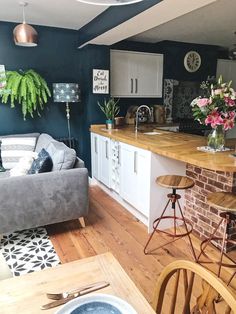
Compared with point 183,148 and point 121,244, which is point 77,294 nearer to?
point 121,244

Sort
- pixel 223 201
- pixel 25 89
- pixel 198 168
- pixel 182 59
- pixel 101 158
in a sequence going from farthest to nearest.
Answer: pixel 182 59
pixel 101 158
pixel 25 89
pixel 198 168
pixel 223 201

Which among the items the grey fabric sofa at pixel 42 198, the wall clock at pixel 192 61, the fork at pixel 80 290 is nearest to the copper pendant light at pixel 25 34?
the grey fabric sofa at pixel 42 198

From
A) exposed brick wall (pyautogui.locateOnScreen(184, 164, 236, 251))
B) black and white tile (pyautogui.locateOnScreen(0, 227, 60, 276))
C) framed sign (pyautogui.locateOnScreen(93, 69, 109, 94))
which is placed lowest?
black and white tile (pyautogui.locateOnScreen(0, 227, 60, 276))

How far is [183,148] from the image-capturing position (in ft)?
8.35

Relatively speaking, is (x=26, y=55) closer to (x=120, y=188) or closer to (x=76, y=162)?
(x=76, y=162)

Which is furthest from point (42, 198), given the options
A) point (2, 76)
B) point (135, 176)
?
point (2, 76)

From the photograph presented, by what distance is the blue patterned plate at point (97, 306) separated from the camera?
75cm

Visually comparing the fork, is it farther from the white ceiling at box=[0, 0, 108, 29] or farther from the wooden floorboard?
the white ceiling at box=[0, 0, 108, 29]

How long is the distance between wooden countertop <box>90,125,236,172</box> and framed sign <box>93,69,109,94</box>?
721mm

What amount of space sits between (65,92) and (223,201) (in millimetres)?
2707

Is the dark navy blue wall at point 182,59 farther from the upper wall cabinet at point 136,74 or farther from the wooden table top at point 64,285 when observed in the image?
the wooden table top at point 64,285

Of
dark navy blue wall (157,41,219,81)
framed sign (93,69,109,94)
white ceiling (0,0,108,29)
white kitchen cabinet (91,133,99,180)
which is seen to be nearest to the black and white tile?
white kitchen cabinet (91,133,99,180)

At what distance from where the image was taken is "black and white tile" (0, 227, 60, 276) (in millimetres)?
2248

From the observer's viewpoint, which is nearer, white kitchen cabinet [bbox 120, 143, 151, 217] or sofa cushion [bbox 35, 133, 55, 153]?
white kitchen cabinet [bbox 120, 143, 151, 217]
